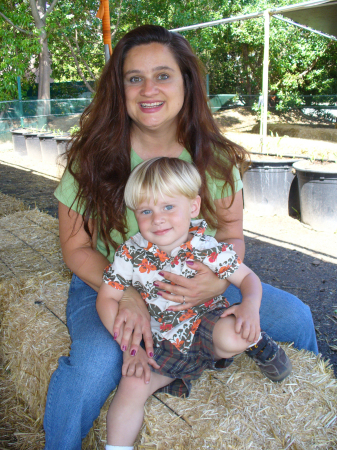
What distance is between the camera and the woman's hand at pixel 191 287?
1563mm

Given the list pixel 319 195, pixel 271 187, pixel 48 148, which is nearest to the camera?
pixel 319 195

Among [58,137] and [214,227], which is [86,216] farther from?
[58,137]

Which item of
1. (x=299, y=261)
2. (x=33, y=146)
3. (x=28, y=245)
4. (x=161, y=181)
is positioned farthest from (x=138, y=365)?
(x=33, y=146)

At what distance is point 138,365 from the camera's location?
1.46 metres

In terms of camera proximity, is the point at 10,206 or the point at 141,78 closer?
the point at 141,78

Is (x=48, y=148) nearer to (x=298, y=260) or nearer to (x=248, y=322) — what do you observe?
(x=298, y=260)

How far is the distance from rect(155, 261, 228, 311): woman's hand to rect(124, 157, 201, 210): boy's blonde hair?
312 mm

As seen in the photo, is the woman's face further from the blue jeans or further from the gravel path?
the gravel path

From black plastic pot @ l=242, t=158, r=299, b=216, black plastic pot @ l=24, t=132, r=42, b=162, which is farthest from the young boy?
black plastic pot @ l=24, t=132, r=42, b=162

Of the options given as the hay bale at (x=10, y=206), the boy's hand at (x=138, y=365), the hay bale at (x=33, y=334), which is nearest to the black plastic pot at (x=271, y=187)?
the hay bale at (x=10, y=206)

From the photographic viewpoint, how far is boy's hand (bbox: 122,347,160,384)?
1.44 metres

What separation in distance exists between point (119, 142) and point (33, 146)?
9121mm

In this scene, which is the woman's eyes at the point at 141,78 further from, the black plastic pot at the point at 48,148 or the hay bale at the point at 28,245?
the black plastic pot at the point at 48,148

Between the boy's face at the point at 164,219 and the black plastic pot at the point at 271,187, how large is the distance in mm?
3826
